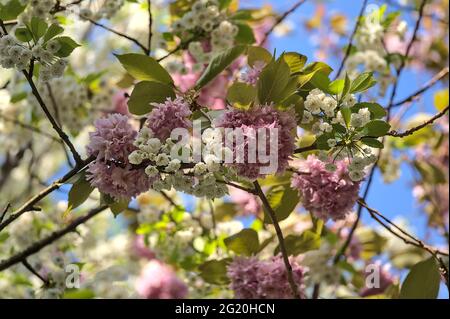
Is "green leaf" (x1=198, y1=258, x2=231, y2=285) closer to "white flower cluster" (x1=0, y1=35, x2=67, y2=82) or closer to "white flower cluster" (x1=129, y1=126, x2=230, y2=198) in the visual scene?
"white flower cluster" (x1=129, y1=126, x2=230, y2=198)

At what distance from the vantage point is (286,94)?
4.29 feet

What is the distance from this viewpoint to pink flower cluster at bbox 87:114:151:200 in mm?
1251

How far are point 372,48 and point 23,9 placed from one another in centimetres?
122

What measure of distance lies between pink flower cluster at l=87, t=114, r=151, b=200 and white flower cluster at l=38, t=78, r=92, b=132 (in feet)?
3.56

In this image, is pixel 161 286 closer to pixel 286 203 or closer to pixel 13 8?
pixel 286 203

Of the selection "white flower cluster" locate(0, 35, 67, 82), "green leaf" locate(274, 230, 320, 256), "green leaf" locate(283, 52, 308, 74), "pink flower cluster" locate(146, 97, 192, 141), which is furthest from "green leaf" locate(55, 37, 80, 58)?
"green leaf" locate(274, 230, 320, 256)

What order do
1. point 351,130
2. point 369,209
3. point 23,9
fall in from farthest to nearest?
point 23,9 < point 369,209 < point 351,130

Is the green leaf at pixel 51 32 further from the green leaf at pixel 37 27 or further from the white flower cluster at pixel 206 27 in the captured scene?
the white flower cluster at pixel 206 27

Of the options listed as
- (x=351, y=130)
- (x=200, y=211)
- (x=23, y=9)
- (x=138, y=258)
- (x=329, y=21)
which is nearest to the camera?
(x=351, y=130)

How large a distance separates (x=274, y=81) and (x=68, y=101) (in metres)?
1.23

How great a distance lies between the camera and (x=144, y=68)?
141 centimetres

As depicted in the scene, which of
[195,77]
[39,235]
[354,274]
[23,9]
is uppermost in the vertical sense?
[195,77]

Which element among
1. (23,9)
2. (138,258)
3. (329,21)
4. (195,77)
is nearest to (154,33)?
(195,77)

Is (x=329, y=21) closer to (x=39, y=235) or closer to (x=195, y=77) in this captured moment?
(x=195, y=77)
